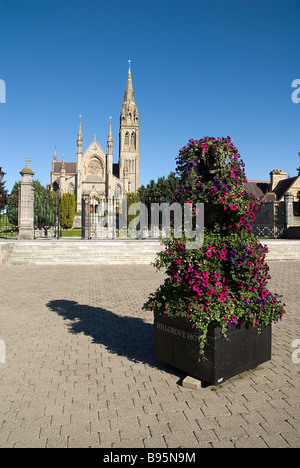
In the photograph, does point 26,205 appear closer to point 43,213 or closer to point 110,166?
point 43,213

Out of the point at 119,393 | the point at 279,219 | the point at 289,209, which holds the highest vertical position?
the point at 289,209

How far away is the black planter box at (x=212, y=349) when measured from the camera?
3.48 meters

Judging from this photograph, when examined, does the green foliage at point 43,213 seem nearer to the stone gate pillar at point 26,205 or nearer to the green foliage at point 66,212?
the stone gate pillar at point 26,205

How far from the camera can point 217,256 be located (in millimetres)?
3531

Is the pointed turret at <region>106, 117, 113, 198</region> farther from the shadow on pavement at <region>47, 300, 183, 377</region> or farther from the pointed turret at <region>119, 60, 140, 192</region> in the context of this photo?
the shadow on pavement at <region>47, 300, 183, 377</region>

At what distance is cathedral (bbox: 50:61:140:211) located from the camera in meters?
71.6

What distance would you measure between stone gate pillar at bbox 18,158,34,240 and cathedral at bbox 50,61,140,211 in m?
49.7

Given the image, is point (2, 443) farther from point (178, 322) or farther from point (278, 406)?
point (278, 406)

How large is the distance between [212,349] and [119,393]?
1.11 m

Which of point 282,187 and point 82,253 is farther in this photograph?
point 282,187

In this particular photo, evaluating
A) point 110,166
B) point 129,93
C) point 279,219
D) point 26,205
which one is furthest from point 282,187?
point 129,93

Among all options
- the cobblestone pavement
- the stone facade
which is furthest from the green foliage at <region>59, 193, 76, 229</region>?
the cobblestone pavement

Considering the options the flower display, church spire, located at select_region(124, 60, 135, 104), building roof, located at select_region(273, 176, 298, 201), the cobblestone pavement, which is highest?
church spire, located at select_region(124, 60, 135, 104)
